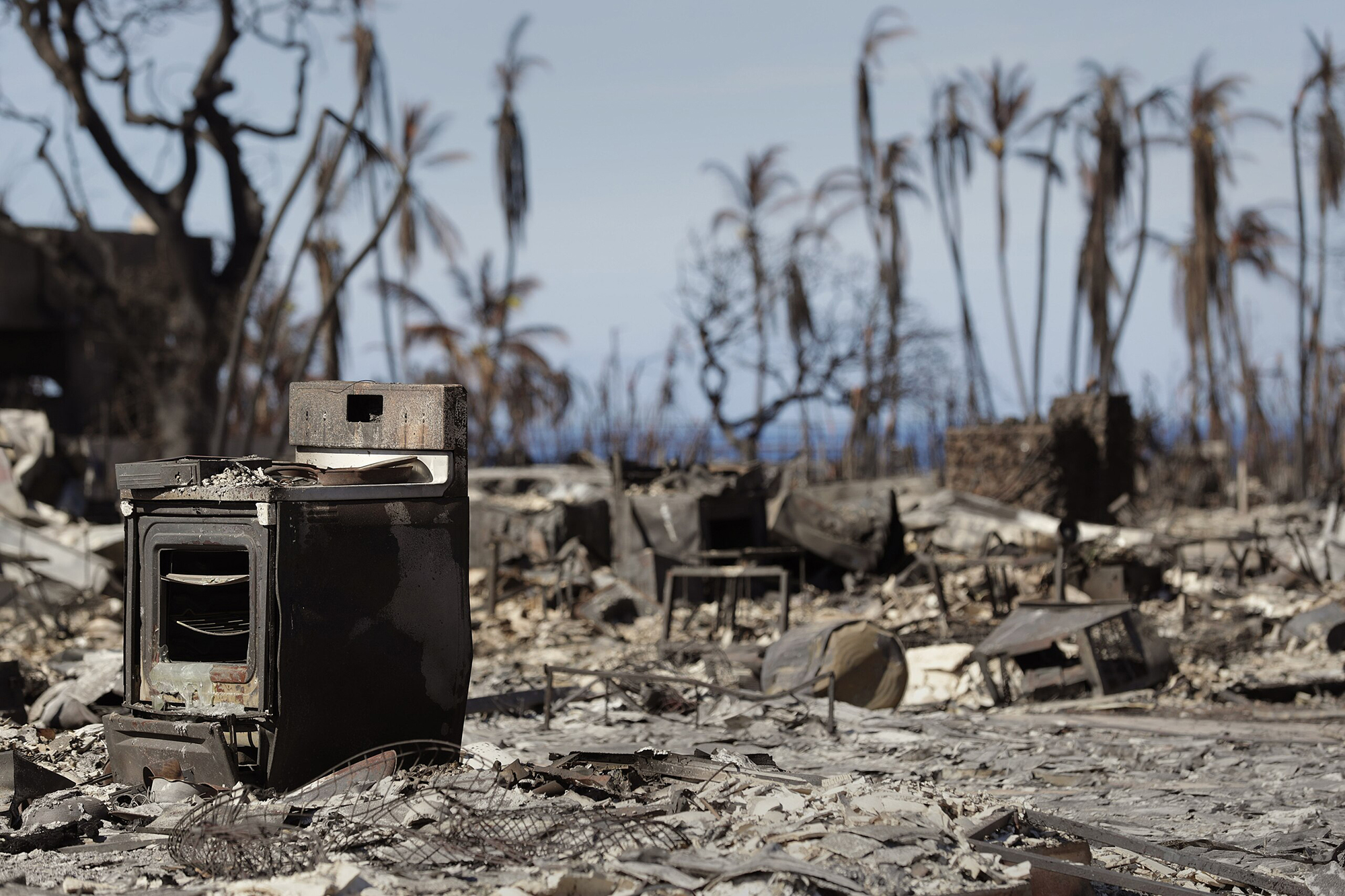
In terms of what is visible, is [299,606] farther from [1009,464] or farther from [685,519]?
[1009,464]

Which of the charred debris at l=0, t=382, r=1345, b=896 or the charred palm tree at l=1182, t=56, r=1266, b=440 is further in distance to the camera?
the charred palm tree at l=1182, t=56, r=1266, b=440

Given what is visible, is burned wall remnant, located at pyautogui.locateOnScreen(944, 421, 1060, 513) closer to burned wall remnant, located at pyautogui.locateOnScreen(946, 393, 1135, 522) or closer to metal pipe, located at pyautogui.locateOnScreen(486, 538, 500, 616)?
burned wall remnant, located at pyautogui.locateOnScreen(946, 393, 1135, 522)

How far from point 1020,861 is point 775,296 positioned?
22.3 metres

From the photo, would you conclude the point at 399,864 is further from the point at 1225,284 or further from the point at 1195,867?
the point at 1225,284

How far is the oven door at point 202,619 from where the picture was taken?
5.66m

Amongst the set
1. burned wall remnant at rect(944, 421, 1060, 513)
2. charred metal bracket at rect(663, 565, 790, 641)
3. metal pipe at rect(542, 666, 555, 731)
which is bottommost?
metal pipe at rect(542, 666, 555, 731)

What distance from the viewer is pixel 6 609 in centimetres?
1302

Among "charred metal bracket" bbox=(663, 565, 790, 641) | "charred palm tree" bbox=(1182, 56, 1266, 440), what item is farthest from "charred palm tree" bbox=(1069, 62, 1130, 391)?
"charred metal bracket" bbox=(663, 565, 790, 641)

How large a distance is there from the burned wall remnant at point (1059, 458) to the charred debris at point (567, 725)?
14.4 ft

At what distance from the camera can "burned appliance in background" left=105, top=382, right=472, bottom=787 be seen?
5672 millimetres

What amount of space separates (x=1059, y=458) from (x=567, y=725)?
10.5 meters

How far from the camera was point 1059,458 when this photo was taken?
54.2 ft

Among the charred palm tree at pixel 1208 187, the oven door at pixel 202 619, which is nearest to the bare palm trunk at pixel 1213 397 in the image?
the charred palm tree at pixel 1208 187

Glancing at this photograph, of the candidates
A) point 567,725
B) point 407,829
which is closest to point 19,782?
point 407,829
